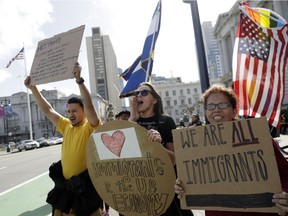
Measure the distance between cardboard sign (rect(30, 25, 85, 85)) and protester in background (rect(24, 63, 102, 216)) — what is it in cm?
17

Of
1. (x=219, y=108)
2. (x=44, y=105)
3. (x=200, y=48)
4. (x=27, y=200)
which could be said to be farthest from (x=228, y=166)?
(x=27, y=200)

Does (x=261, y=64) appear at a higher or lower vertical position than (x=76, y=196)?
higher

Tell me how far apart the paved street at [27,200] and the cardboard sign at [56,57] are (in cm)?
290

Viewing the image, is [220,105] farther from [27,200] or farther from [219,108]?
[27,200]

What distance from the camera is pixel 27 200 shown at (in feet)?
23.4

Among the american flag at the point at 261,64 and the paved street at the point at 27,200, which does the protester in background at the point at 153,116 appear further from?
the paved street at the point at 27,200

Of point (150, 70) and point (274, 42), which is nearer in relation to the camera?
point (274, 42)

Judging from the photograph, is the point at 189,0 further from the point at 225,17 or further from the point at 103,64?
the point at 103,64

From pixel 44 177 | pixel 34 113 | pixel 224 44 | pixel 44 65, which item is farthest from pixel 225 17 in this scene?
pixel 34 113

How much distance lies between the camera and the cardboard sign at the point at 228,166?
1821mm

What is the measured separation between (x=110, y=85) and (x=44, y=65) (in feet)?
437

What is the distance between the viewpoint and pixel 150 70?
4.83 metres

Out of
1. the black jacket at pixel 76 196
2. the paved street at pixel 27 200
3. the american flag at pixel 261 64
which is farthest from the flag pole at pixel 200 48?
the black jacket at pixel 76 196

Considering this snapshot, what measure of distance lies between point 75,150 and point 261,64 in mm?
2871
